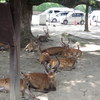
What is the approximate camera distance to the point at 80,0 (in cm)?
956

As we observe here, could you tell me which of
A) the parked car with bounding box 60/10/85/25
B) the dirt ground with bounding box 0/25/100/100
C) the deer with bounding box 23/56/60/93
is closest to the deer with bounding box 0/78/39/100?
the dirt ground with bounding box 0/25/100/100

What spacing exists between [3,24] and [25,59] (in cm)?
475

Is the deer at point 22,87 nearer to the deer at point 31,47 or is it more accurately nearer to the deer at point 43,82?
the deer at point 43,82

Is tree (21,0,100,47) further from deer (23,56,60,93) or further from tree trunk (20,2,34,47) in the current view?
deer (23,56,60,93)

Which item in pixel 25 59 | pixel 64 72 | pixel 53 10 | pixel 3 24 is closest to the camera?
pixel 3 24

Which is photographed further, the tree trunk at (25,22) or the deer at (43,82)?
the tree trunk at (25,22)

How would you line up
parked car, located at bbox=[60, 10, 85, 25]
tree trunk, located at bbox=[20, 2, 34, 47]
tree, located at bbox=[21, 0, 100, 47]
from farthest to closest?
1. parked car, located at bbox=[60, 10, 85, 25]
2. tree trunk, located at bbox=[20, 2, 34, 47]
3. tree, located at bbox=[21, 0, 100, 47]

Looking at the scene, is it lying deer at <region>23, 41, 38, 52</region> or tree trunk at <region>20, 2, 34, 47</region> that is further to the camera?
tree trunk at <region>20, 2, 34, 47</region>

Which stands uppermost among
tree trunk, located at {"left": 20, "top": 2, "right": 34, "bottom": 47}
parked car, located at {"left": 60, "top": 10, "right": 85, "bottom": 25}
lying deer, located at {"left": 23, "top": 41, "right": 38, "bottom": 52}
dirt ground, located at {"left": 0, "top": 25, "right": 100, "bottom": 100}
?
parked car, located at {"left": 60, "top": 10, "right": 85, "bottom": 25}

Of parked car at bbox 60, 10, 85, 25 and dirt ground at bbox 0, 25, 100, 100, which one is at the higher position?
parked car at bbox 60, 10, 85, 25

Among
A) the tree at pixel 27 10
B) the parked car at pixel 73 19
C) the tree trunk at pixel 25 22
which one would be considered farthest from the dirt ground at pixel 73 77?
the parked car at pixel 73 19

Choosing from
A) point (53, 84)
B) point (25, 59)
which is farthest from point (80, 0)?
point (53, 84)

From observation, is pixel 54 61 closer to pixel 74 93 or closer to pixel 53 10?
pixel 74 93

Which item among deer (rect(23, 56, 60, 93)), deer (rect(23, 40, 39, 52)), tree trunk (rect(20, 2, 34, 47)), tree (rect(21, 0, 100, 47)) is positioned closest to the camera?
deer (rect(23, 56, 60, 93))
